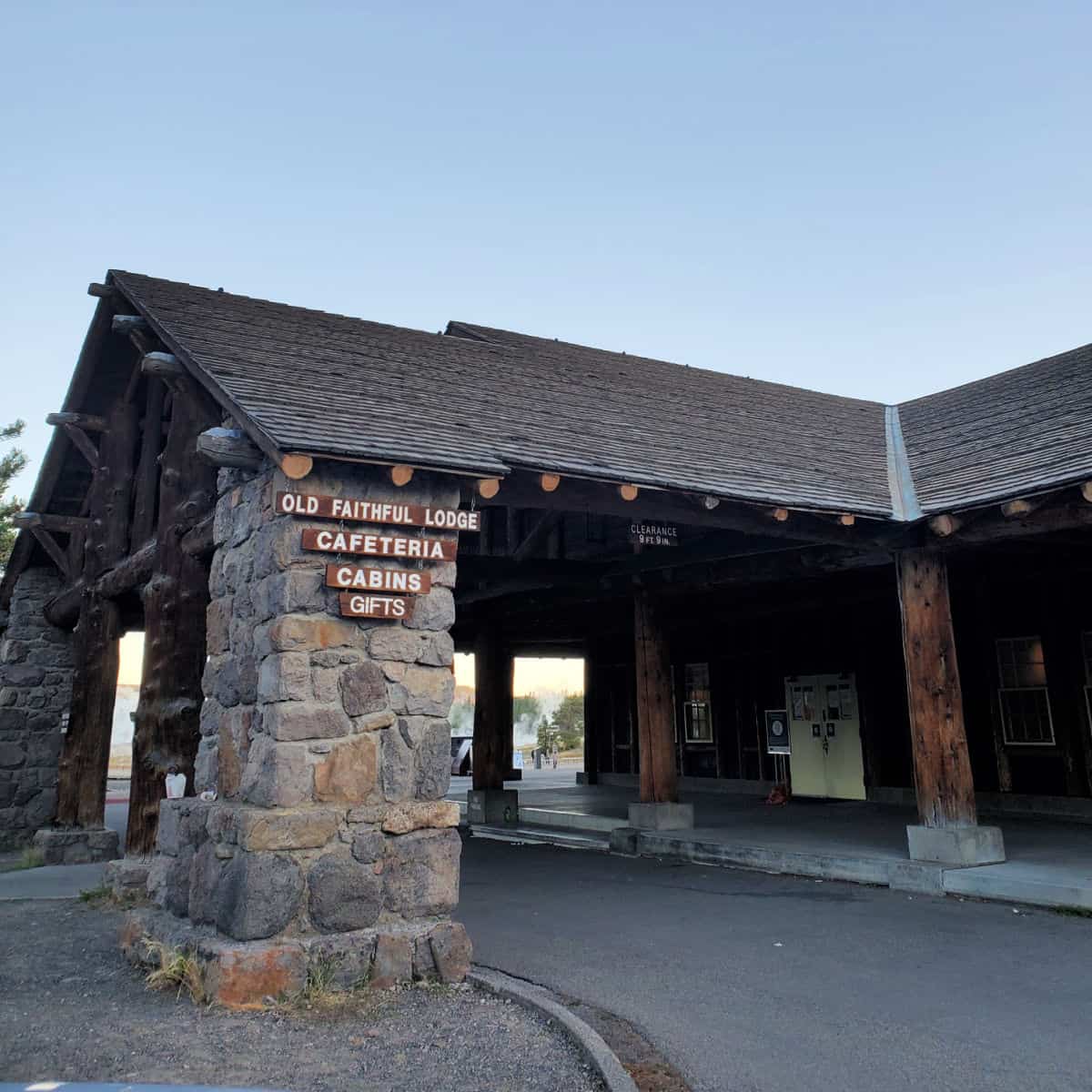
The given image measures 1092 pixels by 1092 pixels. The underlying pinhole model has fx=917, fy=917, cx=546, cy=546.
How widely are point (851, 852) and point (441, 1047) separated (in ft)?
20.5

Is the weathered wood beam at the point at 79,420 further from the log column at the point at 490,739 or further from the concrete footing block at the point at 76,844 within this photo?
the log column at the point at 490,739

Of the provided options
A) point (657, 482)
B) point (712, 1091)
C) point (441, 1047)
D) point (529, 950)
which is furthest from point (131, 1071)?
point (657, 482)

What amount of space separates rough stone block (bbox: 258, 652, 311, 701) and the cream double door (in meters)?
12.1

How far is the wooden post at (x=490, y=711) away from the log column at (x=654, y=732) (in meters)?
3.01

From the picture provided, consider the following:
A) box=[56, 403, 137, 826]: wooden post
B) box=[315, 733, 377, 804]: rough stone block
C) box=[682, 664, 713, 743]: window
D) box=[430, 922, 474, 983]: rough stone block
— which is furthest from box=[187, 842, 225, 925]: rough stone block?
box=[682, 664, 713, 743]: window

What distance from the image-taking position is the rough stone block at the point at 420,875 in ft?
18.0

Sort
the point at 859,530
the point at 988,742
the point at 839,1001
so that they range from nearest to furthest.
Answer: the point at 839,1001, the point at 859,530, the point at 988,742

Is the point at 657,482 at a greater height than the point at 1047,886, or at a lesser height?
greater

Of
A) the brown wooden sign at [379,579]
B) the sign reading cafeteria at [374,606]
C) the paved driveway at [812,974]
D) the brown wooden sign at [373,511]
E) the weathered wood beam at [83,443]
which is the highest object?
the weathered wood beam at [83,443]

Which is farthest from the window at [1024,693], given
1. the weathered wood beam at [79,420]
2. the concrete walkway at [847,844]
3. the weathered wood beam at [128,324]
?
the weathered wood beam at [79,420]

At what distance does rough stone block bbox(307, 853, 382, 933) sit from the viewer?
523 cm

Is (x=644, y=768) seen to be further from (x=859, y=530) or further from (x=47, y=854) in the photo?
(x=47, y=854)

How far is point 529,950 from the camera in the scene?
21.0 ft

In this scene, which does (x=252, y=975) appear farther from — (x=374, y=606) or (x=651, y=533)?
(x=651, y=533)
